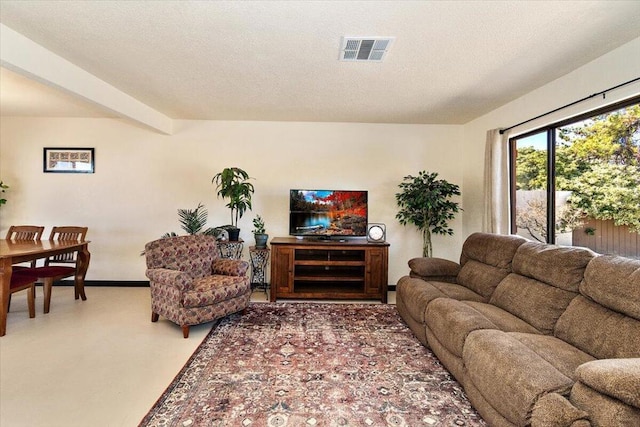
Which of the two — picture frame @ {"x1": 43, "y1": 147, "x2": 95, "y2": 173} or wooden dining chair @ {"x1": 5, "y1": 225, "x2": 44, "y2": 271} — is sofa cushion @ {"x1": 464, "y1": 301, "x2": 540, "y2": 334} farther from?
picture frame @ {"x1": 43, "y1": 147, "x2": 95, "y2": 173}

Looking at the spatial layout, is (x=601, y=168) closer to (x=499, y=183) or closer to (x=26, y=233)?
(x=499, y=183)

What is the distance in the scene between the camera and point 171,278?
9.59 ft

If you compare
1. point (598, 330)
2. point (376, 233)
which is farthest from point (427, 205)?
point (598, 330)

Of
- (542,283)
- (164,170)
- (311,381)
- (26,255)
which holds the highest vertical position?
(164,170)

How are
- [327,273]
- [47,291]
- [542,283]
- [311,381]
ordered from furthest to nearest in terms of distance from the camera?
[327,273] < [47,291] < [542,283] < [311,381]

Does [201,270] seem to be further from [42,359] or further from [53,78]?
[53,78]

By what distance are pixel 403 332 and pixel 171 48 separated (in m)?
3.32

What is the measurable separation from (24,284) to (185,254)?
1.58 m

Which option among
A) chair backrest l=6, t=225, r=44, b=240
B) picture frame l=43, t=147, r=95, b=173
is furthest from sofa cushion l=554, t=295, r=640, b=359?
picture frame l=43, t=147, r=95, b=173

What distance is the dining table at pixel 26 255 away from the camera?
2.90 m

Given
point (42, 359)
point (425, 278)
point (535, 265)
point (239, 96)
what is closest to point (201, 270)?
point (42, 359)

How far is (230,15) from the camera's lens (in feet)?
6.54

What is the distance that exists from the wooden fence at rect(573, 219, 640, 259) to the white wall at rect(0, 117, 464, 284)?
2329 millimetres

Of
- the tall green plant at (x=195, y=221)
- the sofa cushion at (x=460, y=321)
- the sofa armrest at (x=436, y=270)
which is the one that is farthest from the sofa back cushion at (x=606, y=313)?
the tall green plant at (x=195, y=221)
